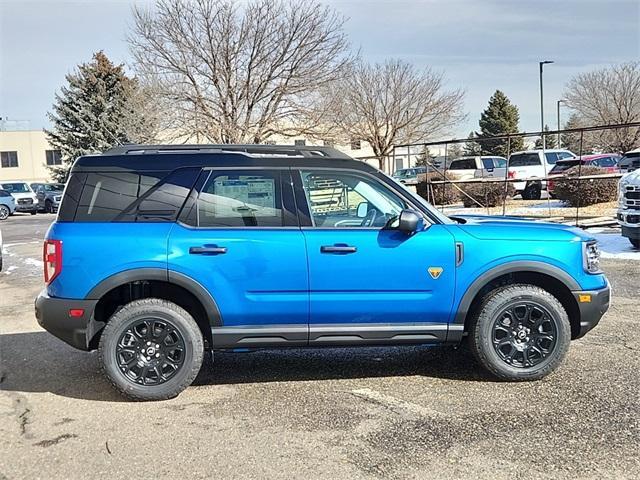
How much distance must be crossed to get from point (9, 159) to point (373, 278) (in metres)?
56.7

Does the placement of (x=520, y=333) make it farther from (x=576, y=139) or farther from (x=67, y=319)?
(x=576, y=139)

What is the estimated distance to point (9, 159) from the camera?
5412cm

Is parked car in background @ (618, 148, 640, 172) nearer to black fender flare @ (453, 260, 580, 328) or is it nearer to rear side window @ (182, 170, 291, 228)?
black fender flare @ (453, 260, 580, 328)

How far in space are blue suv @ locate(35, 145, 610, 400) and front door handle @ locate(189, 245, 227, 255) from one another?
1 centimetres

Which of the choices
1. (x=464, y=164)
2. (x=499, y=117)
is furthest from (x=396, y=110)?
(x=499, y=117)

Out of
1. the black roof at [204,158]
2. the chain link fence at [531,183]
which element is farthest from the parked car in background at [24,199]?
the black roof at [204,158]

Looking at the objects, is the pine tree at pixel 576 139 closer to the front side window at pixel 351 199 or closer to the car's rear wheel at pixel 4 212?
the car's rear wheel at pixel 4 212

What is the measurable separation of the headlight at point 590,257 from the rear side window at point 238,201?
7.64 ft

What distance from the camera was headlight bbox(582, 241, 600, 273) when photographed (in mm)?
4953

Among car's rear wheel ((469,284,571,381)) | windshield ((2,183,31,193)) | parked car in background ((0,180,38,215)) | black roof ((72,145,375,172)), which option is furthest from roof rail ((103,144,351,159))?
windshield ((2,183,31,193))

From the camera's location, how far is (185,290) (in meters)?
4.82

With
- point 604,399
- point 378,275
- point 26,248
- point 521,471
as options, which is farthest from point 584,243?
point 26,248

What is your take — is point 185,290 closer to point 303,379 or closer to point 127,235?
point 127,235

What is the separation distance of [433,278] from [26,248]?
13.3 meters
